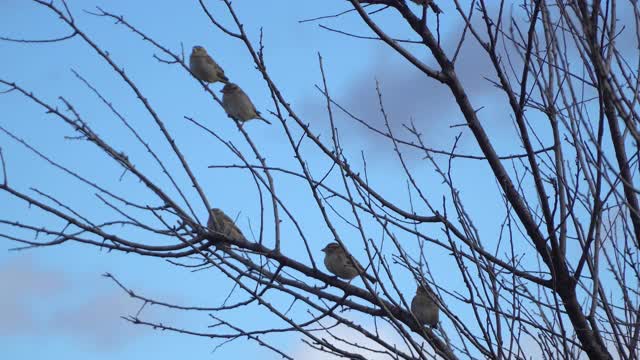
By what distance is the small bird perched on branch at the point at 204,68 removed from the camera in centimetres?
971

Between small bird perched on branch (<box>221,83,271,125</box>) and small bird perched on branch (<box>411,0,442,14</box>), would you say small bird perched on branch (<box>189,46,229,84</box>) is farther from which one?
small bird perched on branch (<box>411,0,442,14</box>)

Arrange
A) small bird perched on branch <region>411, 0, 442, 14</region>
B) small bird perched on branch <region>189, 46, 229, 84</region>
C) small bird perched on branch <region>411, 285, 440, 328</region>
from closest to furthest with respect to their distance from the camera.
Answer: small bird perched on branch <region>411, 0, 442, 14</region> → small bird perched on branch <region>411, 285, 440, 328</region> → small bird perched on branch <region>189, 46, 229, 84</region>

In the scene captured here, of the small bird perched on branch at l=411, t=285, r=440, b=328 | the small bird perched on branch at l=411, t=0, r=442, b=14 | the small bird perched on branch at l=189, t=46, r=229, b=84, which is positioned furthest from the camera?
the small bird perched on branch at l=189, t=46, r=229, b=84

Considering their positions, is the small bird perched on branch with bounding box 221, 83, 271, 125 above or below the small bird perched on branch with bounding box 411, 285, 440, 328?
above

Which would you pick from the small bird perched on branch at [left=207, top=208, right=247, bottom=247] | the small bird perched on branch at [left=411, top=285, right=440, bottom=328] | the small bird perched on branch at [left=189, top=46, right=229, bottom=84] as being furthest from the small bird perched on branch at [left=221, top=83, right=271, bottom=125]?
the small bird perched on branch at [left=411, top=285, right=440, bottom=328]

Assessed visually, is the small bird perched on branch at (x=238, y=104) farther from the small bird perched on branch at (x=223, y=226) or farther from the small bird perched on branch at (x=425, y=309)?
the small bird perched on branch at (x=425, y=309)

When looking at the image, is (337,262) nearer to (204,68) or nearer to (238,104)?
(238,104)

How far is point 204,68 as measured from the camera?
9.74 meters

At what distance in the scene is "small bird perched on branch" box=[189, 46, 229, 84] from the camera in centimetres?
971

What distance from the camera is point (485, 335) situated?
3496mm

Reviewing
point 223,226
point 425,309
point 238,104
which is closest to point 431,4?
point 223,226

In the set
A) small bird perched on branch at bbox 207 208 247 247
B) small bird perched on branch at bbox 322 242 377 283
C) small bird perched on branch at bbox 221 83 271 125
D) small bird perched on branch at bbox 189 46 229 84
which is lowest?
small bird perched on branch at bbox 207 208 247 247

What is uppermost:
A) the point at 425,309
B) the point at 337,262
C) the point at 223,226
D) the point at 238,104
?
the point at 238,104

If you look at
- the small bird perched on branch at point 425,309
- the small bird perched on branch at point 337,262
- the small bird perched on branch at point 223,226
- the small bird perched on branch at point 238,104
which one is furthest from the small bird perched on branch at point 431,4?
the small bird perched on branch at point 238,104
